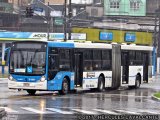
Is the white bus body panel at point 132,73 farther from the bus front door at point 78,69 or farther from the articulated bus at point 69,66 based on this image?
the bus front door at point 78,69

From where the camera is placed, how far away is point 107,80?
33406 millimetres

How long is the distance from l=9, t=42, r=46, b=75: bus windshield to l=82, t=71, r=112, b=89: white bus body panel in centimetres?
379

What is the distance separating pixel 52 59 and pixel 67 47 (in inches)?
63.8

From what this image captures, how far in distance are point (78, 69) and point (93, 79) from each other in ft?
5.71

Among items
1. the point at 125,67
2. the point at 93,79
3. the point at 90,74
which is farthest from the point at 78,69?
the point at 125,67

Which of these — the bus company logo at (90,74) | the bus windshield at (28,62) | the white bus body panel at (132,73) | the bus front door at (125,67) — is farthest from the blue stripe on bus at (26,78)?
the white bus body panel at (132,73)

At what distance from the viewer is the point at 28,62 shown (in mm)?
27375

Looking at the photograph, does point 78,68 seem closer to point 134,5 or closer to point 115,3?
point 115,3

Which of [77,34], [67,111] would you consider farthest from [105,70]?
[77,34]

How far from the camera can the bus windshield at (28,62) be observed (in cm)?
2738

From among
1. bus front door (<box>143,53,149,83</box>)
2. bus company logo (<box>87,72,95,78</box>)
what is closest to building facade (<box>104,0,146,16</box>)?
bus front door (<box>143,53,149,83</box>)

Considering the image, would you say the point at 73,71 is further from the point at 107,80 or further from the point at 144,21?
the point at 144,21

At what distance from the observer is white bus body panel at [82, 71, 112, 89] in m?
30.6

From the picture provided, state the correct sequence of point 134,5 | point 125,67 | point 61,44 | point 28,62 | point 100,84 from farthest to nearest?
point 134,5 → point 125,67 → point 100,84 → point 61,44 → point 28,62
